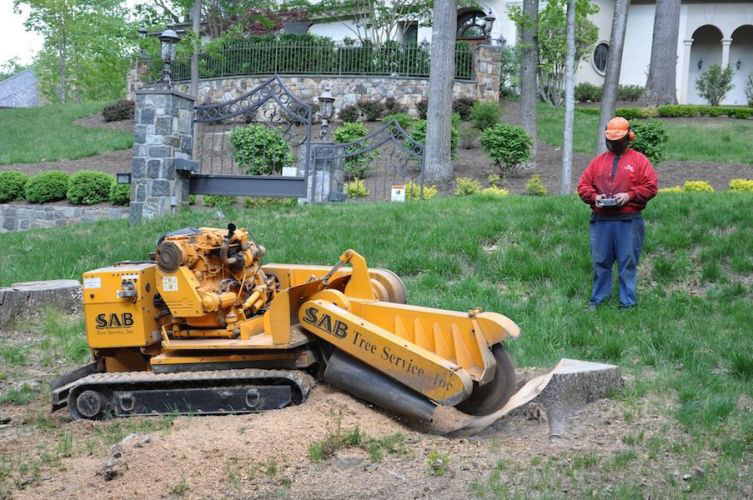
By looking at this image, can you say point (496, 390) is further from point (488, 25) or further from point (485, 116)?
point (488, 25)

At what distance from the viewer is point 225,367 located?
669 centimetres

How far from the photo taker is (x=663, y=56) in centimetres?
2969

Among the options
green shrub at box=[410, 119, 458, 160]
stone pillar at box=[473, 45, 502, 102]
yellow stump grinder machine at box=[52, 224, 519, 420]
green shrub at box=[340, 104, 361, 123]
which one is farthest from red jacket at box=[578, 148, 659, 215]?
stone pillar at box=[473, 45, 502, 102]

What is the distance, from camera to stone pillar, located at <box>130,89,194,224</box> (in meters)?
15.3

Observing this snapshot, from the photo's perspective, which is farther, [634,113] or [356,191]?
[634,113]

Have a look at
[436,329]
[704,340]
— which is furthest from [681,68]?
[436,329]

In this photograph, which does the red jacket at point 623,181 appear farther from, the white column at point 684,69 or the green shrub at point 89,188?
the white column at point 684,69

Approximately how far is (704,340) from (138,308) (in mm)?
4722

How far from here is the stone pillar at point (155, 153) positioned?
15.3m

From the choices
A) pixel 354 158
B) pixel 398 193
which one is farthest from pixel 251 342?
pixel 354 158

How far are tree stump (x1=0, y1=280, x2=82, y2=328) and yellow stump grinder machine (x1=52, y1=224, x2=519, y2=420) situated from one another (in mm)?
3219

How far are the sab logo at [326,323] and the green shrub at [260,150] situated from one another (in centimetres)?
1334

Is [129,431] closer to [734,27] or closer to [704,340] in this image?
[704,340]

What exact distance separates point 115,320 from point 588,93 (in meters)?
28.5
